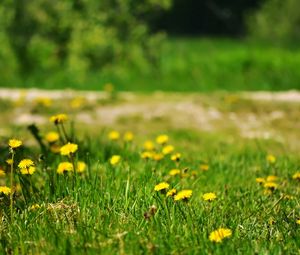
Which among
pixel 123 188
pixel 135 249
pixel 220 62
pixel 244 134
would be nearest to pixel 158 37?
pixel 220 62

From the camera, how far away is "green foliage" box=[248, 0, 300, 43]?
25.0 metres

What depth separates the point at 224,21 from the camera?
40625 mm

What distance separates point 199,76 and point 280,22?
12.0m

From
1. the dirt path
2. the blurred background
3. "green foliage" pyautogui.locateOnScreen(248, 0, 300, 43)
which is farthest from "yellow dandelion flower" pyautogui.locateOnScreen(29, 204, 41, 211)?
"green foliage" pyautogui.locateOnScreen(248, 0, 300, 43)

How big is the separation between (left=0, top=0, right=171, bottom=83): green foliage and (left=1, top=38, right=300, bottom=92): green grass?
0.52 feet

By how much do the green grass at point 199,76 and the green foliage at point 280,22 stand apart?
347 inches

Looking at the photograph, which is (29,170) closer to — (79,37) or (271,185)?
(271,185)

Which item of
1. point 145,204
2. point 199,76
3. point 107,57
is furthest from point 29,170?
point 199,76

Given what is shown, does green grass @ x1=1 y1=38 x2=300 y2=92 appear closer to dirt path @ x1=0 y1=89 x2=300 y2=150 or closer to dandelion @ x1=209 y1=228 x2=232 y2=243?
dirt path @ x1=0 y1=89 x2=300 y2=150

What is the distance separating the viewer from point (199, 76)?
Result: 15008 millimetres

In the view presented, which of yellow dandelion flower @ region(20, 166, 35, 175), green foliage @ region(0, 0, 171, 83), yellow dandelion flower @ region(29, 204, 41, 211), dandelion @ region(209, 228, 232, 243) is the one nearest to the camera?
dandelion @ region(209, 228, 232, 243)

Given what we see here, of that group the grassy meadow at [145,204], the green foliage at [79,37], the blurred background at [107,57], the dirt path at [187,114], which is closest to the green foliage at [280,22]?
the blurred background at [107,57]

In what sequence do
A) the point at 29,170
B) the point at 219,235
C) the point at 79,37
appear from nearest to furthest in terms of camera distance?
the point at 219,235, the point at 29,170, the point at 79,37

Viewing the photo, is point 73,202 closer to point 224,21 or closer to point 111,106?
point 111,106
